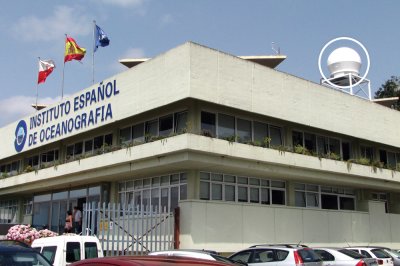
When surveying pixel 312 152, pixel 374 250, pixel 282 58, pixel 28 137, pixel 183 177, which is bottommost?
pixel 374 250

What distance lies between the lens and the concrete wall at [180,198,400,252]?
20047 mm

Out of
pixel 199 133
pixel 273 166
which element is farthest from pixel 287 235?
pixel 199 133

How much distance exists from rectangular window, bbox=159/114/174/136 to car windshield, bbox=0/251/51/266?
1376 centimetres

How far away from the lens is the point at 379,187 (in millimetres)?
29516

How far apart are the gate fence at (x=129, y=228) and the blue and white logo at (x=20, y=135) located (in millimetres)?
14153

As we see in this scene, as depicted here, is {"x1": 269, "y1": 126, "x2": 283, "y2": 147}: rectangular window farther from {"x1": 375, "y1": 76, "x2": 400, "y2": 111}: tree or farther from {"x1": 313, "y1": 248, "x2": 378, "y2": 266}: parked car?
{"x1": 375, "y1": 76, "x2": 400, "y2": 111}: tree

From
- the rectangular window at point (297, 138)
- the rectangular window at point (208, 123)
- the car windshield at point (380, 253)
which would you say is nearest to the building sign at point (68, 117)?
the rectangular window at point (208, 123)

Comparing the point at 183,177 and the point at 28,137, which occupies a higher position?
the point at 28,137

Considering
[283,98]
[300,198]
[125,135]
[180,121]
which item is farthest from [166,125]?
[300,198]

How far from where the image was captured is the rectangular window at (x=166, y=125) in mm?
22312

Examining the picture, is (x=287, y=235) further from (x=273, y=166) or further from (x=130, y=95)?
(x=130, y=95)

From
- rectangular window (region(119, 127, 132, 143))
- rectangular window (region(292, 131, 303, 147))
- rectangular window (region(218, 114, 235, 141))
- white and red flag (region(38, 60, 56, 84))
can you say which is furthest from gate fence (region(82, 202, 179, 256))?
white and red flag (region(38, 60, 56, 84))

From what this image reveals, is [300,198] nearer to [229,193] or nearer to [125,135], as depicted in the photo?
[229,193]

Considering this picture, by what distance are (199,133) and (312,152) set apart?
711 centimetres
